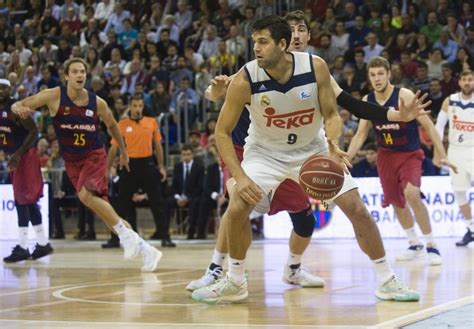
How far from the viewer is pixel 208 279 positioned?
8.41 meters

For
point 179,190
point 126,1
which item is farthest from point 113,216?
point 126,1

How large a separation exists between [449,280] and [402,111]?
96.5 inches

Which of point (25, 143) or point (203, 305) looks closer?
point (203, 305)

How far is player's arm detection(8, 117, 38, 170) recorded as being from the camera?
12.2 m

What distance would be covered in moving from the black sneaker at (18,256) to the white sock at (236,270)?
5.51m

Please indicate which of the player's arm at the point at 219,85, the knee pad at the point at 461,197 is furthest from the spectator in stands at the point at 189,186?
the player's arm at the point at 219,85

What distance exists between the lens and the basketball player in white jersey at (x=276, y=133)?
7312 mm

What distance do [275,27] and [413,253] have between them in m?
5.44

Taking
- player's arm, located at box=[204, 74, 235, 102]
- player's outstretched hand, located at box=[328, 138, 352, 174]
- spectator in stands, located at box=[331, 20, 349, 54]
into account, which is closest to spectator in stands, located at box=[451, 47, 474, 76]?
spectator in stands, located at box=[331, 20, 349, 54]

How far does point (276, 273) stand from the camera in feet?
33.9

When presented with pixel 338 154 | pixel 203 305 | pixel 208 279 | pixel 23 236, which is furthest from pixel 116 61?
pixel 338 154

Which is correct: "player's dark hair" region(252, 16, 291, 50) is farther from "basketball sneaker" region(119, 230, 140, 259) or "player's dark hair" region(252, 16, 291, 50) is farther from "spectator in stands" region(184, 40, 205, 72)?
"spectator in stands" region(184, 40, 205, 72)

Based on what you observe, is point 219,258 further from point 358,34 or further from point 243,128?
point 358,34

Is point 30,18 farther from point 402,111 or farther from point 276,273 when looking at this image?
point 402,111
